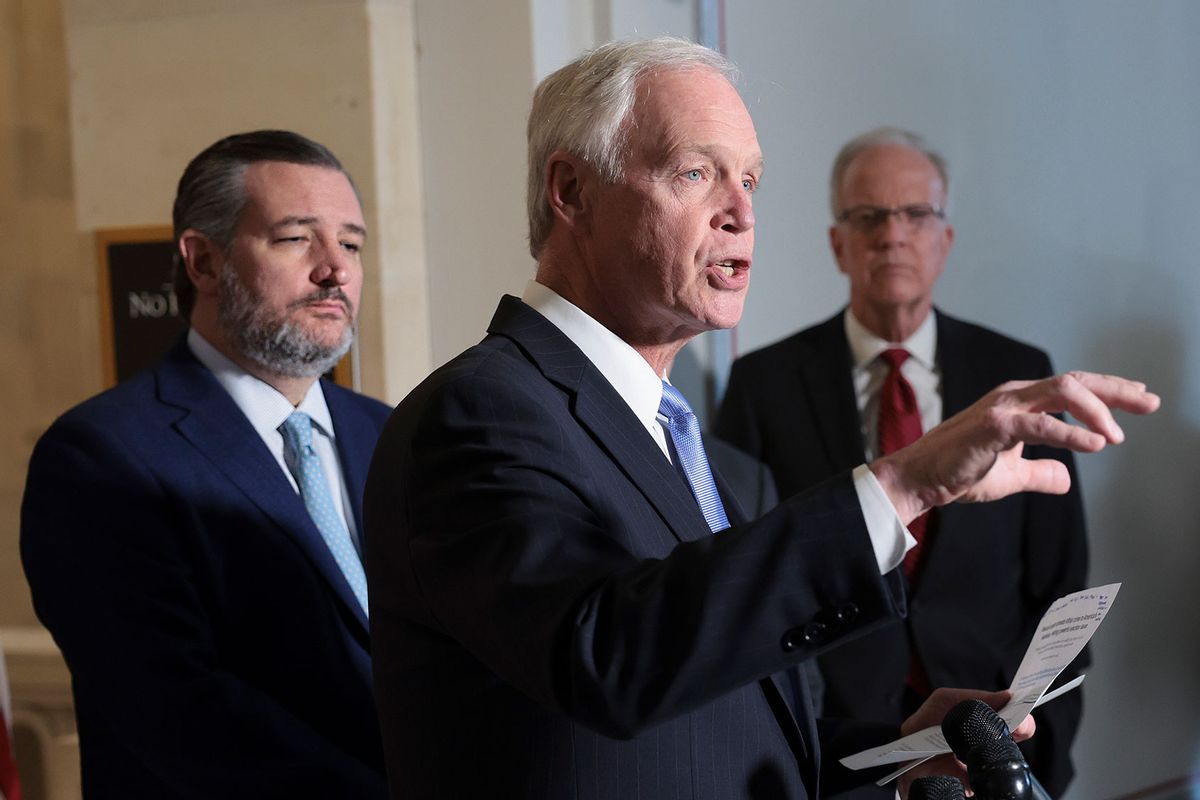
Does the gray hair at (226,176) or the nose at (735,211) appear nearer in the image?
the nose at (735,211)

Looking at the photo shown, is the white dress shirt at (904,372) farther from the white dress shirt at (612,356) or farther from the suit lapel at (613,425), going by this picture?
the suit lapel at (613,425)

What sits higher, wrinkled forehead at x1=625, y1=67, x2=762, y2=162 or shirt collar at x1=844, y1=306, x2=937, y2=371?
wrinkled forehead at x1=625, y1=67, x2=762, y2=162

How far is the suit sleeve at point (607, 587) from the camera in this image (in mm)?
1287

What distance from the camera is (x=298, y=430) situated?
8.91 ft

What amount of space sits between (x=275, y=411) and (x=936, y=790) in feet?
5.48

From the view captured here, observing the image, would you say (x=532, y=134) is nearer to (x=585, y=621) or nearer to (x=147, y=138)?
(x=585, y=621)

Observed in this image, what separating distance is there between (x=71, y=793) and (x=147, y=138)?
2.03 metres

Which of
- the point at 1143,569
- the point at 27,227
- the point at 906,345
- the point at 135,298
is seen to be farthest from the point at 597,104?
the point at 27,227

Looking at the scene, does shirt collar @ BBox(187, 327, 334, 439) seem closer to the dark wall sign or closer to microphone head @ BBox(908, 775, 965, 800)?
the dark wall sign

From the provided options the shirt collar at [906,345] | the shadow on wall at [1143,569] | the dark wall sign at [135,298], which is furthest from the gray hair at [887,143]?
the dark wall sign at [135,298]

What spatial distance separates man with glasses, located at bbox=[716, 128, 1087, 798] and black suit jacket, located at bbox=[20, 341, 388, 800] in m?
1.45

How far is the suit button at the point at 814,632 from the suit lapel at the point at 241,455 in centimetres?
135

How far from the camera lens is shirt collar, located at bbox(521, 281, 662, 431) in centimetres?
177

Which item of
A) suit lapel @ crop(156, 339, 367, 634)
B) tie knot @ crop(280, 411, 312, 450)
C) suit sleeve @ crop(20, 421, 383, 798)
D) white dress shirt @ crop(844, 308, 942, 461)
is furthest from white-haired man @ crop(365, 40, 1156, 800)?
white dress shirt @ crop(844, 308, 942, 461)
